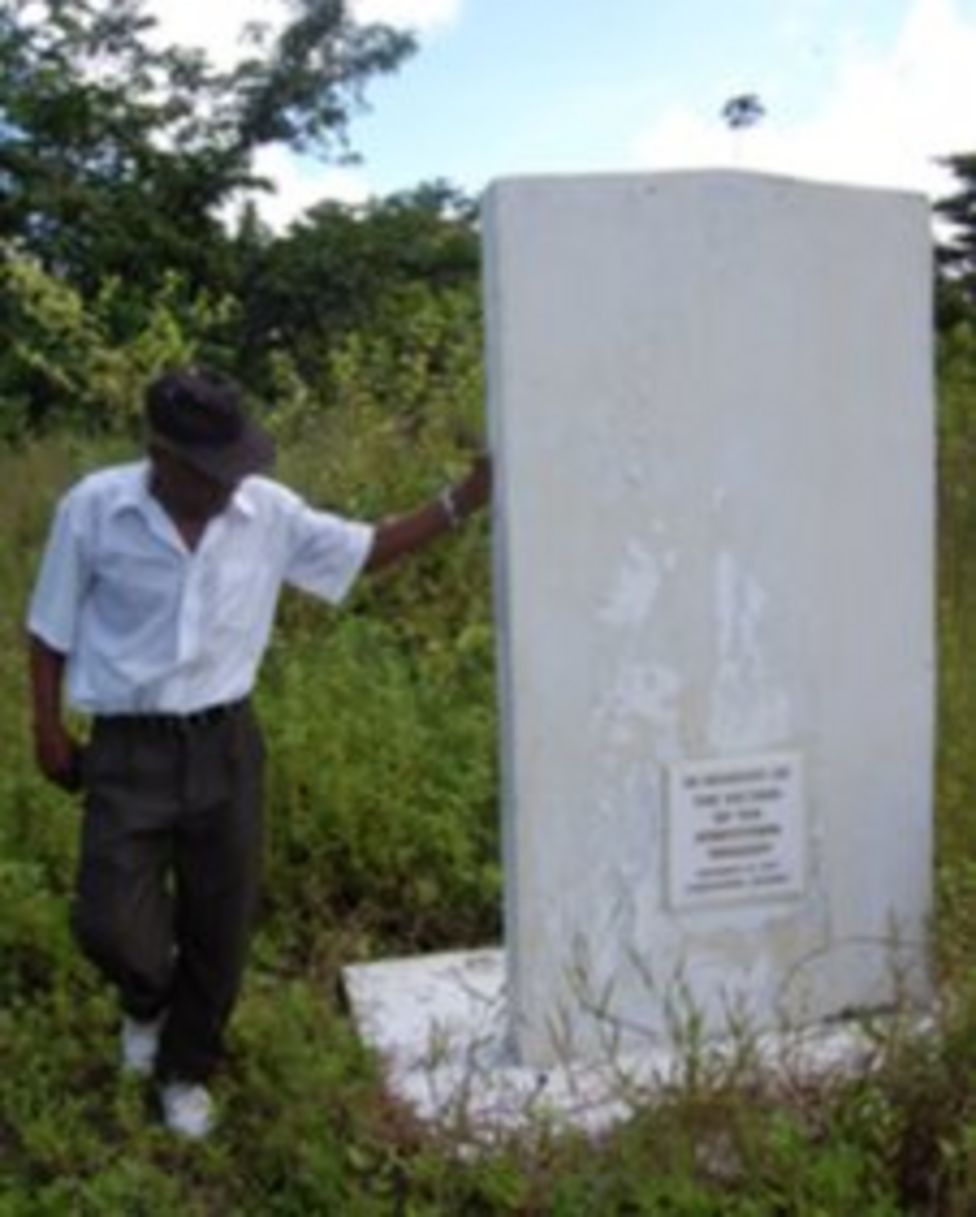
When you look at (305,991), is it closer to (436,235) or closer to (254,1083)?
(254,1083)

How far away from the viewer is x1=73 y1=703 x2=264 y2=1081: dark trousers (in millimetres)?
3686

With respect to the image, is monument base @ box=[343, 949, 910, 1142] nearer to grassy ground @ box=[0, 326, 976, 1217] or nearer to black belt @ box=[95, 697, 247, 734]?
grassy ground @ box=[0, 326, 976, 1217]

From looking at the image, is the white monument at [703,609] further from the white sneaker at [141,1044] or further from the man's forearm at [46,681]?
the man's forearm at [46,681]

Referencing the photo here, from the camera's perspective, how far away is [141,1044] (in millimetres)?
3994

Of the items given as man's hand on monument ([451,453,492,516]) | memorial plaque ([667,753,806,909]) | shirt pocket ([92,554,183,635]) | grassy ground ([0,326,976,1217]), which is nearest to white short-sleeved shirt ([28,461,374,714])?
shirt pocket ([92,554,183,635])

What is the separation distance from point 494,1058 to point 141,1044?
71 centimetres

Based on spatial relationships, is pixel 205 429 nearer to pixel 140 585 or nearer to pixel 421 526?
pixel 140 585

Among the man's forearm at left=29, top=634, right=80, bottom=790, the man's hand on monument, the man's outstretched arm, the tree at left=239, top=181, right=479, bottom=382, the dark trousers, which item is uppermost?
the tree at left=239, top=181, right=479, bottom=382

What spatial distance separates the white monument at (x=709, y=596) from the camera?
12.6 ft

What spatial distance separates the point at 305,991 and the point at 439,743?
128 centimetres

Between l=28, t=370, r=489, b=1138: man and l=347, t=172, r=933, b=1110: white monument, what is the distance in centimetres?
30

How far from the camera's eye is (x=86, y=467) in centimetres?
909

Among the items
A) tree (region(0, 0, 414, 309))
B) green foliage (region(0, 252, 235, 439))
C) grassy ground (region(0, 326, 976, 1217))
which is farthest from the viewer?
tree (region(0, 0, 414, 309))

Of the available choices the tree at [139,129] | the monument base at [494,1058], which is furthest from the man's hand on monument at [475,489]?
the tree at [139,129]
